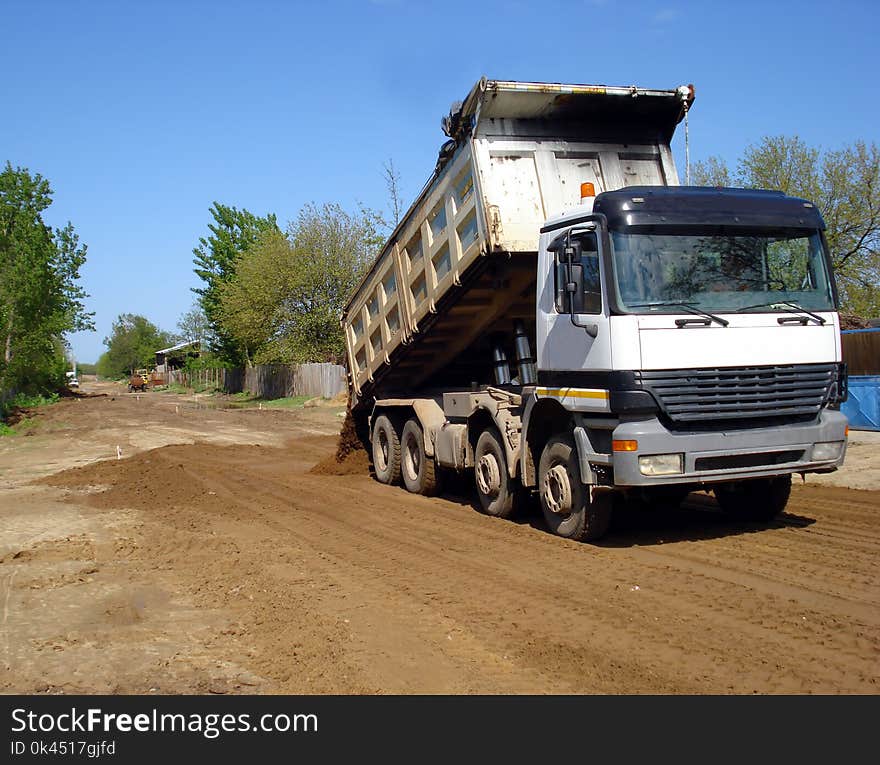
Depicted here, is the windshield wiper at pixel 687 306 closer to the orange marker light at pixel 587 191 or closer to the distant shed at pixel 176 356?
the orange marker light at pixel 587 191

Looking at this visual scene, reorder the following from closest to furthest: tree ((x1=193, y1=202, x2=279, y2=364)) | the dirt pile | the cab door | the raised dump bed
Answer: the cab door, the raised dump bed, the dirt pile, tree ((x1=193, y1=202, x2=279, y2=364))

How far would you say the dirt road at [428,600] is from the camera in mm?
4660

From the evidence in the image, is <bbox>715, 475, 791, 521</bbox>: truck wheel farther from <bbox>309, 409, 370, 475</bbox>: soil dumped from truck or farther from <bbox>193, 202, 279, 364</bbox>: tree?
<bbox>193, 202, 279, 364</bbox>: tree

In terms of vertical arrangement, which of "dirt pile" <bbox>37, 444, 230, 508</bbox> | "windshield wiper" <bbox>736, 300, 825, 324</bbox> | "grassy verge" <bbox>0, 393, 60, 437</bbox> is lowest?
"dirt pile" <bbox>37, 444, 230, 508</bbox>

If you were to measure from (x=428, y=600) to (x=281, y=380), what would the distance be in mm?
40563

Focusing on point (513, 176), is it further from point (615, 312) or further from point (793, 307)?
point (793, 307)

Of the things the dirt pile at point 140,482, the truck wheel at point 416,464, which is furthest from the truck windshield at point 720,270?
the dirt pile at point 140,482

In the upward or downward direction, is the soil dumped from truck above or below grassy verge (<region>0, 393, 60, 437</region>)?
below

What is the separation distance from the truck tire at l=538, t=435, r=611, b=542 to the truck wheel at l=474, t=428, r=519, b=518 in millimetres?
942

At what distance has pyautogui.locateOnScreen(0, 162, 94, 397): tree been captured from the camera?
3716 centimetres

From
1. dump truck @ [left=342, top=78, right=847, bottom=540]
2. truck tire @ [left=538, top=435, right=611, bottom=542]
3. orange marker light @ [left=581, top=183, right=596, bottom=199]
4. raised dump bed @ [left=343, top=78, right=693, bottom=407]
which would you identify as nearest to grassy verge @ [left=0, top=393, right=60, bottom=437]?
raised dump bed @ [left=343, top=78, right=693, bottom=407]

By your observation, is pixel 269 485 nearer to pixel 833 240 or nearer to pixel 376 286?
pixel 376 286

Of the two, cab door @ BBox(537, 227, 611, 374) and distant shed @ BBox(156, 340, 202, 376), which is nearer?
cab door @ BBox(537, 227, 611, 374)
